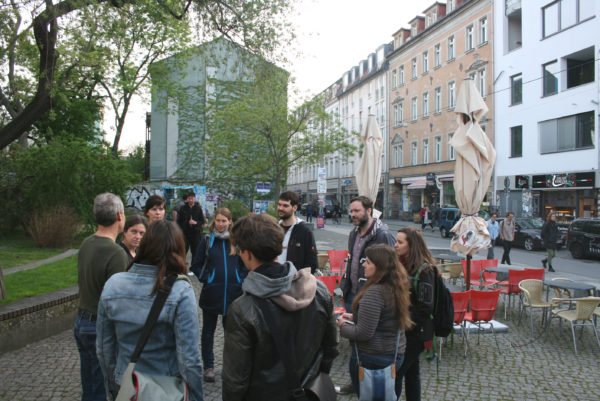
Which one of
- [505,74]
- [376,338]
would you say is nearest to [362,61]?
[505,74]

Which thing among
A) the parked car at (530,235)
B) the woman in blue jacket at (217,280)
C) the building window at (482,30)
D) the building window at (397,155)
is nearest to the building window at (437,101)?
the building window at (482,30)

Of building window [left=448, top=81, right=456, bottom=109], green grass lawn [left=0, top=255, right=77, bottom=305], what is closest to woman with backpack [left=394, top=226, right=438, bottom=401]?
green grass lawn [left=0, top=255, right=77, bottom=305]

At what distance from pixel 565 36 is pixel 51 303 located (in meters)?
26.6

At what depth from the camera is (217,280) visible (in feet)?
14.6

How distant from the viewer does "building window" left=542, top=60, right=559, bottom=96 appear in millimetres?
24547

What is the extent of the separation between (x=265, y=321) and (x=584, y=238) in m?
17.7

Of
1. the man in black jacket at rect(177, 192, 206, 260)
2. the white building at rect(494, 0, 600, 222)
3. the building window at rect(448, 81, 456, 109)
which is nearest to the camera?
the man in black jacket at rect(177, 192, 206, 260)

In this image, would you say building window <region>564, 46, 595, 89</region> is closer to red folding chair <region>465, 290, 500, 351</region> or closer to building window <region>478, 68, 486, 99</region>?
building window <region>478, 68, 486, 99</region>

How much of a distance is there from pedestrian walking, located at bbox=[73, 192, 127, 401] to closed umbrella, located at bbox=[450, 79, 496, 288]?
502 centimetres

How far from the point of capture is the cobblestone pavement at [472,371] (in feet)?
14.4

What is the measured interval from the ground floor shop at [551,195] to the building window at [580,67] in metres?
4.88

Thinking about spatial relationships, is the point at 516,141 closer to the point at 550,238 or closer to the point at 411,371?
the point at 550,238

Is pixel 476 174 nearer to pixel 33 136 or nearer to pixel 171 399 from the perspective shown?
pixel 171 399

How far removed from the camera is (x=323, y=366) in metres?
2.22
